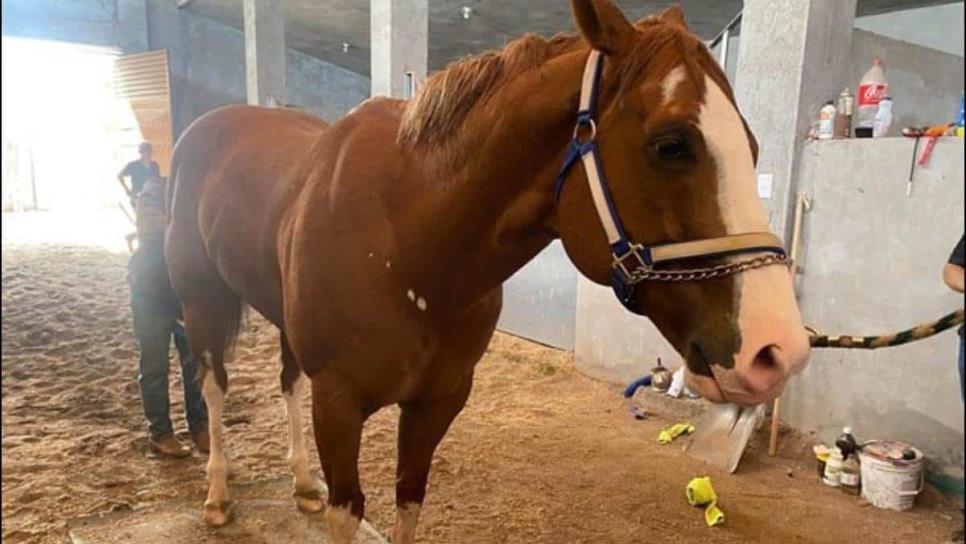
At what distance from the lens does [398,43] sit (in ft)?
14.1

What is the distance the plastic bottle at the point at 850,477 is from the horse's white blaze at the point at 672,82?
2.03 meters

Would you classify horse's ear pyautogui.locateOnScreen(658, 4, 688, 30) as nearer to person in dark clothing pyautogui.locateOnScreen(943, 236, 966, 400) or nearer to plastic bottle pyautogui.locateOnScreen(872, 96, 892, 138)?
person in dark clothing pyautogui.locateOnScreen(943, 236, 966, 400)

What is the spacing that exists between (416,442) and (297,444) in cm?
77

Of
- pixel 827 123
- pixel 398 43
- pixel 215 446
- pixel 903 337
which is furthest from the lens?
pixel 398 43

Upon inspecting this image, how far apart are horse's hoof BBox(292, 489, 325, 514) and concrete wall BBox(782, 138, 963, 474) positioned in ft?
5.96

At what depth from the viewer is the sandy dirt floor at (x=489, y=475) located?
6.16 ft

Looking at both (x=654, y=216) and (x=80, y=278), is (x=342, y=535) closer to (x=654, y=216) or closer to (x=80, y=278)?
(x=80, y=278)

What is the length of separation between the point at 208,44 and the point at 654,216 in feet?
30.7

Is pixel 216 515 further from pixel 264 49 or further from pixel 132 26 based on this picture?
pixel 132 26

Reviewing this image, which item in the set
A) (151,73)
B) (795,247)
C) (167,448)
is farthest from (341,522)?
(151,73)

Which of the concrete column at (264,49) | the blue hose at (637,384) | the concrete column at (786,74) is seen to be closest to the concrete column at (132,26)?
the concrete column at (264,49)

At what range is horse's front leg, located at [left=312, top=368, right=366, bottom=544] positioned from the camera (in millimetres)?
1274

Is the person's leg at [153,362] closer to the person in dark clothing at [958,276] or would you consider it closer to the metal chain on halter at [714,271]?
the metal chain on halter at [714,271]

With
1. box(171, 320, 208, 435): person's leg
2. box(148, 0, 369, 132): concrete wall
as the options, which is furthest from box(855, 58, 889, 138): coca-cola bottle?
box(148, 0, 369, 132): concrete wall
